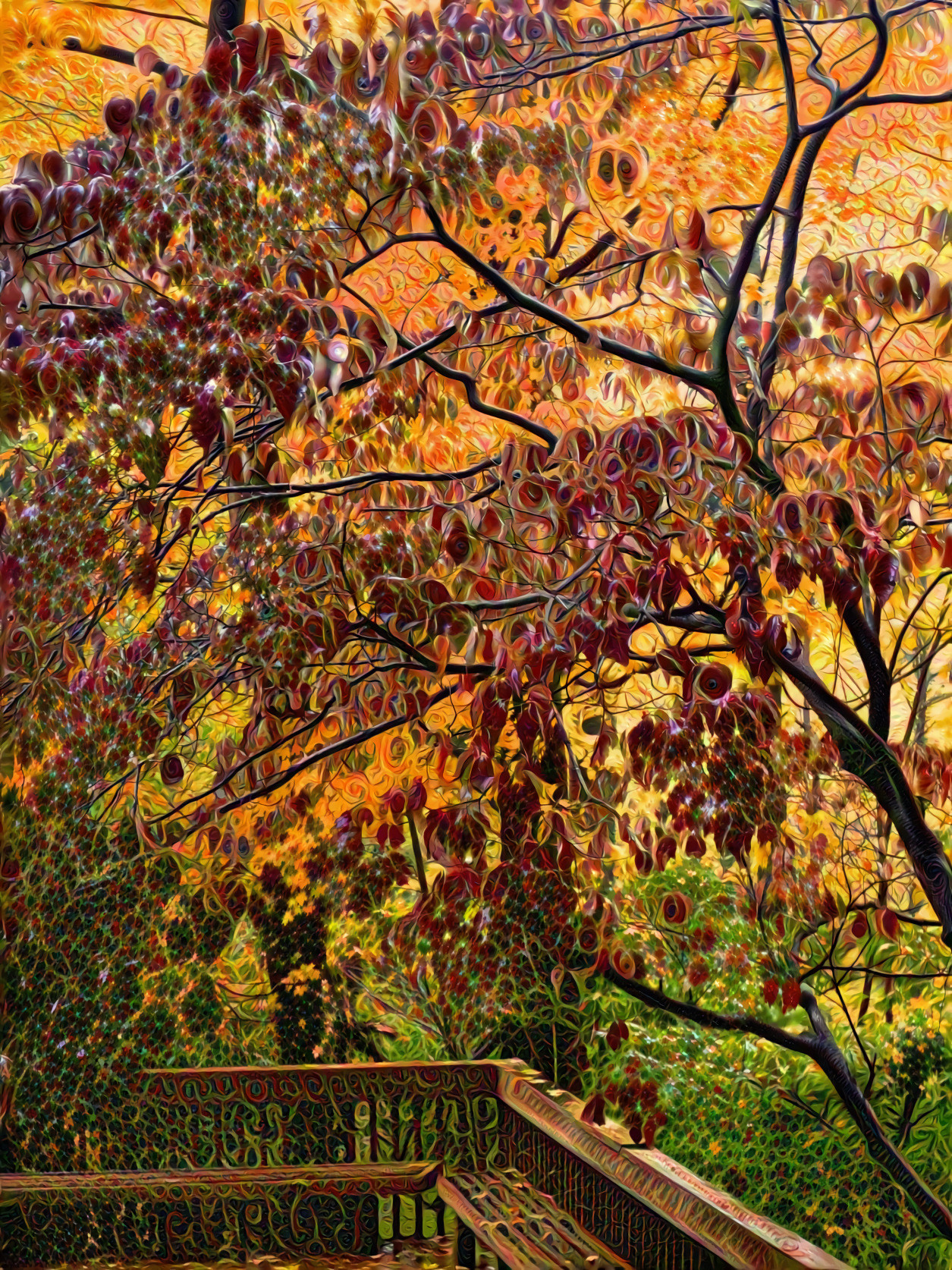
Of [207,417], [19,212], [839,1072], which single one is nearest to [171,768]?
[207,417]

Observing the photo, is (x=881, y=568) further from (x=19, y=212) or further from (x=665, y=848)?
(x=19, y=212)

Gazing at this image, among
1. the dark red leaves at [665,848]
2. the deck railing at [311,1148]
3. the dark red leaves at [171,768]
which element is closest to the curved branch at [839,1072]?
the dark red leaves at [665,848]

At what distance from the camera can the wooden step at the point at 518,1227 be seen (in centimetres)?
289

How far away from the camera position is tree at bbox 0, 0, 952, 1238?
2035mm

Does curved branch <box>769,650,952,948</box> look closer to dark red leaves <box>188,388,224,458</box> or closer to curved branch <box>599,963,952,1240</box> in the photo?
curved branch <box>599,963,952,1240</box>

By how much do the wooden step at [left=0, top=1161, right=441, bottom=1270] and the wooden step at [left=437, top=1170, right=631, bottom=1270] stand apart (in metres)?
0.33

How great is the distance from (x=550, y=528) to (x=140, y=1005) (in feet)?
8.91

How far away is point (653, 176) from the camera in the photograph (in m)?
3.67

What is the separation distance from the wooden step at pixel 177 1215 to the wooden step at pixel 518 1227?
33 cm

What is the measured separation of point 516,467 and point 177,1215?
9.11 feet

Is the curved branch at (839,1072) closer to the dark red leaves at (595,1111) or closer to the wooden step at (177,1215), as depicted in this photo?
the dark red leaves at (595,1111)

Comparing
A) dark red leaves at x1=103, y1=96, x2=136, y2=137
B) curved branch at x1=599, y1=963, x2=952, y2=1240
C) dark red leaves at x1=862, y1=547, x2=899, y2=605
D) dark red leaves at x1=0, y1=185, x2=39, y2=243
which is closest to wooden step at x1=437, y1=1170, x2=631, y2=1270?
curved branch at x1=599, y1=963, x2=952, y2=1240

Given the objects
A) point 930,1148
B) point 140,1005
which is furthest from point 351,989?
point 930,1148

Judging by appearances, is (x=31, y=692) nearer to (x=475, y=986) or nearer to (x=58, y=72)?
(x=475, y=986)
